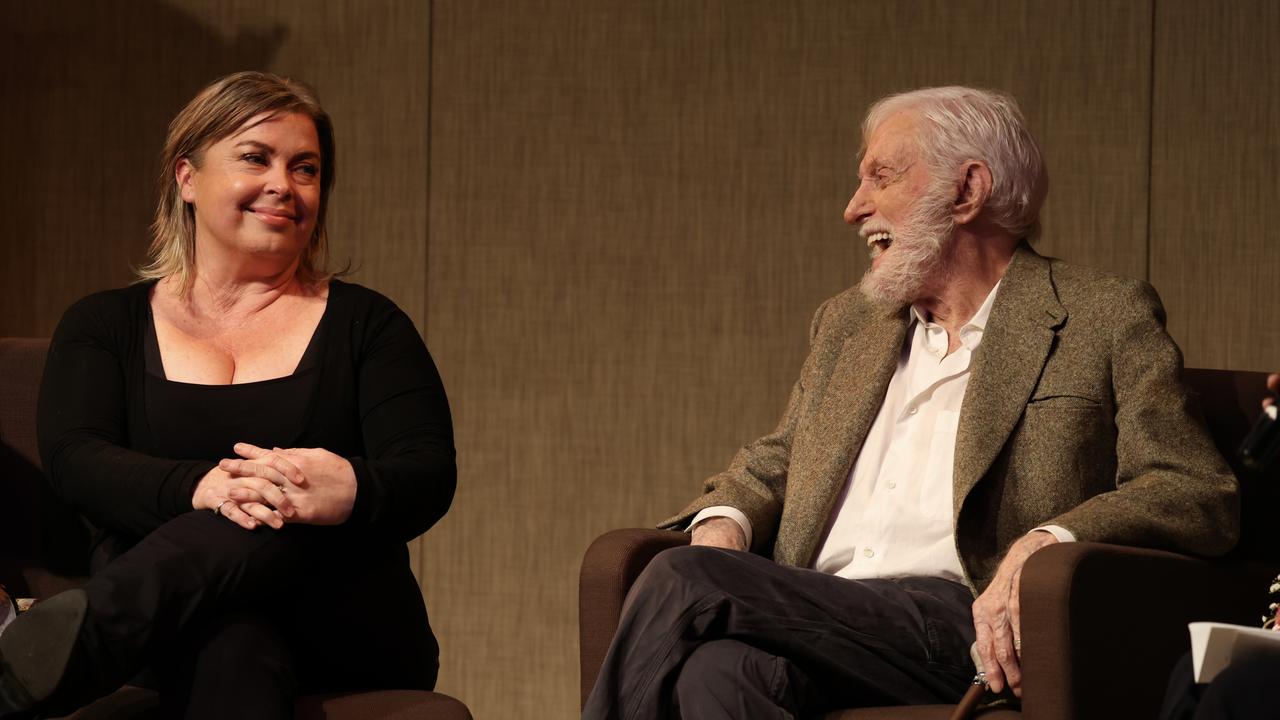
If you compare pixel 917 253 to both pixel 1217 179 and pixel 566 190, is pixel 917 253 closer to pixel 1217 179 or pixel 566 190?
pixel 1217 179

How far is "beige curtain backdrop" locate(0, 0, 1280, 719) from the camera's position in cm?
355

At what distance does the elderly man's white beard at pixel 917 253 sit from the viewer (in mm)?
2617

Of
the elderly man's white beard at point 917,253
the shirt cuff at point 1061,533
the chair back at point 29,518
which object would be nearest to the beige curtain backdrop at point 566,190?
the elderly man's white beard at point 917,253

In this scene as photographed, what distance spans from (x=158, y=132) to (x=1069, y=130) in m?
2.38

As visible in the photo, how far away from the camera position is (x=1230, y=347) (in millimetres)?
3434

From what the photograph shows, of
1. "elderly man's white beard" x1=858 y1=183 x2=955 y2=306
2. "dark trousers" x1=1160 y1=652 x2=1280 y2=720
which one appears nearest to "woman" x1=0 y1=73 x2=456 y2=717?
"elderly man's white beard" x1=858 y1=183 x2=955 y2=306

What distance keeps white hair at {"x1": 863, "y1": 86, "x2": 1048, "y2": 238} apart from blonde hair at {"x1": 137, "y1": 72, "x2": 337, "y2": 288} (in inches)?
43.4

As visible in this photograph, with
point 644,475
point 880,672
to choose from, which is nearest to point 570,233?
point 644,475

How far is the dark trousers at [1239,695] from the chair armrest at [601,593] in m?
0.93

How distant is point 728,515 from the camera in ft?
8.38

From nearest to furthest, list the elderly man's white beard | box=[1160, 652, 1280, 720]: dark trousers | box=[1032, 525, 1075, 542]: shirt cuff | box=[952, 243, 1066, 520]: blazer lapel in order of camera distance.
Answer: box=[1160, 652, 1280, 720]: dark trousers
box=[1032, 525, 1075, 542]: shirt cuff
box=[952, 243, 1066, 520]: blazer lapel
the elderly man's white beard

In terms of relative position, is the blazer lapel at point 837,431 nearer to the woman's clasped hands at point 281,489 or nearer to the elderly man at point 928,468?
the elderly man at point 928,468

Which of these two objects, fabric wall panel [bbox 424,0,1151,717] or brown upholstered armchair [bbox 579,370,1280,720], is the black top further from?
fabric wall panel [bbox 424,0,1151,717]

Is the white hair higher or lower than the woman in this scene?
higher
